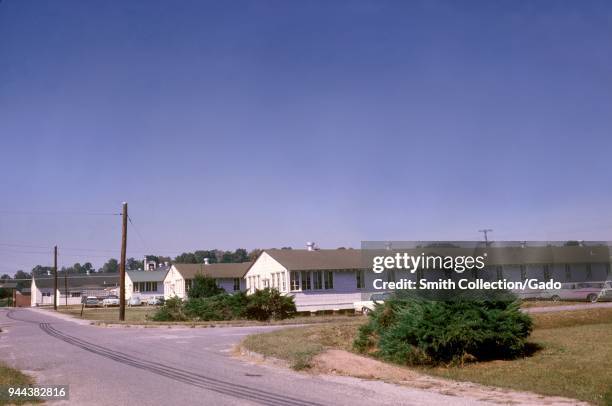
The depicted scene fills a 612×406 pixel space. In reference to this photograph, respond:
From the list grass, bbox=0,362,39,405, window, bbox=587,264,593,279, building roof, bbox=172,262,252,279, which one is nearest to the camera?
grass, bbox=0,362,39,405

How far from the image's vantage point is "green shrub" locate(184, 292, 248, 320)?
34.3 m

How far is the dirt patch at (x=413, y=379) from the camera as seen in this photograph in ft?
33.1

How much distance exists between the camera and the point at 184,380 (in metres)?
12.4

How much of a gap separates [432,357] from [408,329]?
87 cm

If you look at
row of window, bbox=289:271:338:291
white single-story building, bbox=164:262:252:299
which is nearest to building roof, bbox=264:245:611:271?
row of window, bbox=289:271:338:291

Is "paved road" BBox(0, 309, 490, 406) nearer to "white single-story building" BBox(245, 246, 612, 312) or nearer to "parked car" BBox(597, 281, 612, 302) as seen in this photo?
"white single-story building" BBox(245, 246, 612, 312)

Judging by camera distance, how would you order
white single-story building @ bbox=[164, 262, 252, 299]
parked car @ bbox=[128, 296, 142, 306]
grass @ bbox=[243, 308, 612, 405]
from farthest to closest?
parked car @ bbox=[128, 296, 142, 306]
white single-story building @ bbox=[164, 262, 252, 299]
grass @ bbox=[243, 308, 612, 405]

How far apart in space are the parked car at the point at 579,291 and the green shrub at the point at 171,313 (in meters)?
25.1

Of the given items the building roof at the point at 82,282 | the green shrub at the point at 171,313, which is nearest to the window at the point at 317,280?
the green shrub at the point at 171,313

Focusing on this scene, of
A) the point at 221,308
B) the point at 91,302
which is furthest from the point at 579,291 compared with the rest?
the point at 91,302

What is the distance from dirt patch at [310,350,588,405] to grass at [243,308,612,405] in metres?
0.37

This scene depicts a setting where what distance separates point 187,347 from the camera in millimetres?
19484

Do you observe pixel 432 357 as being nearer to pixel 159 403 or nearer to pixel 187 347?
pixel 159 403

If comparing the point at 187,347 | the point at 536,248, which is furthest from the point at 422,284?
the point at 536,248
